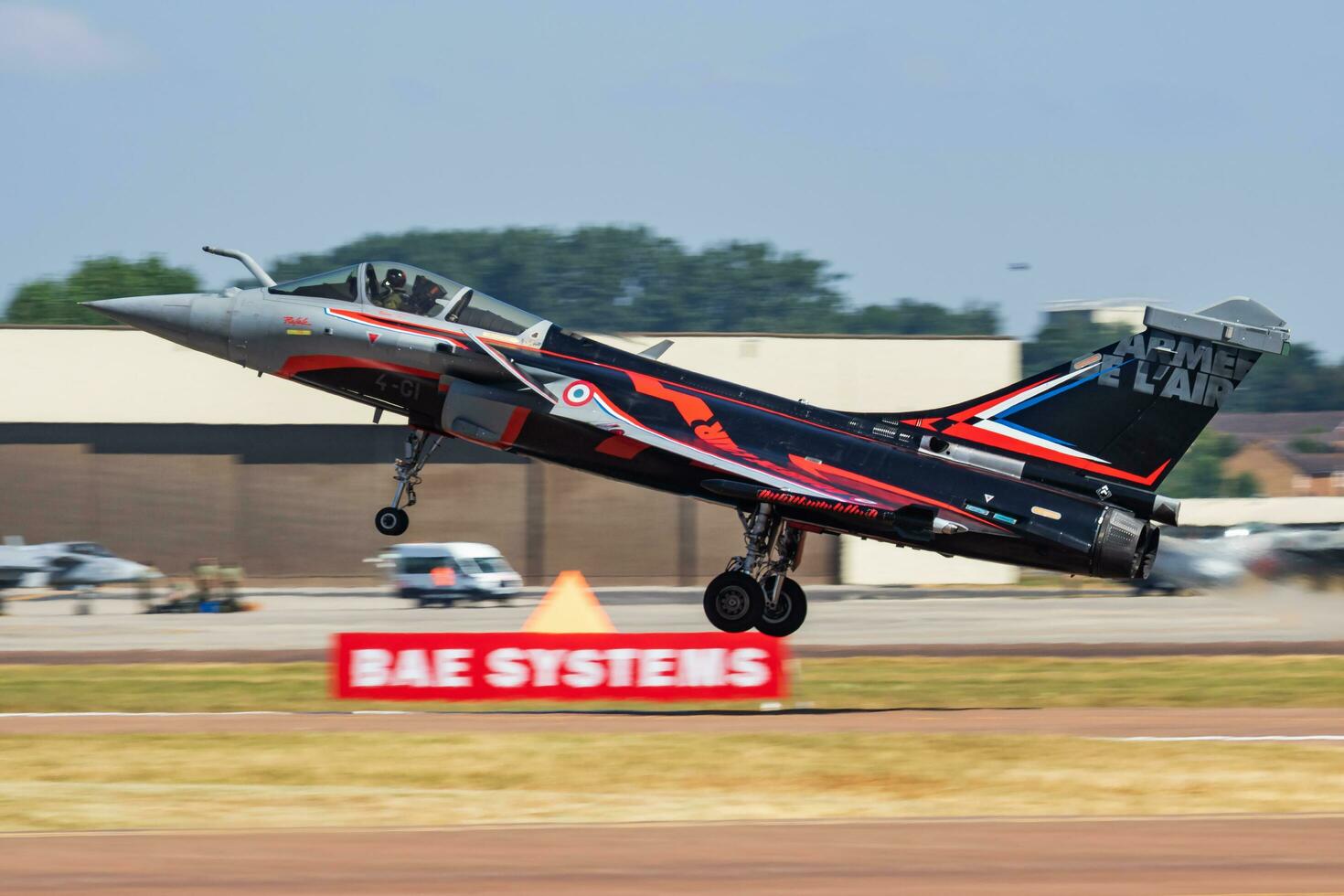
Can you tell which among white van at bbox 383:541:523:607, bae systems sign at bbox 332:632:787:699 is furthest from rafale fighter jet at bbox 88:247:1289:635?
white van at bbox 383:541:523:607

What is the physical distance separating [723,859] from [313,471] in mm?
45583

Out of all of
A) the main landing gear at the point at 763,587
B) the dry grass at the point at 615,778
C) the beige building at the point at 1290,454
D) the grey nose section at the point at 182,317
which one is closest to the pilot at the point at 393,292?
the grey nose section at the point at 182,317

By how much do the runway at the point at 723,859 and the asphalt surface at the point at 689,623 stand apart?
1438 centimetres

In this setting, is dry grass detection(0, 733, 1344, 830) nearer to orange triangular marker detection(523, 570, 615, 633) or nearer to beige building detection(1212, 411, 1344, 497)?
orange triangular marker detection(523, 570, 615, 633)

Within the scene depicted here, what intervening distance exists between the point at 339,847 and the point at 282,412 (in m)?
44.3

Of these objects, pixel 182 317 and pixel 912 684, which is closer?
pixel 182 317

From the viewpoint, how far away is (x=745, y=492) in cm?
2328

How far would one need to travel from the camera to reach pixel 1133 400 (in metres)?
23.6

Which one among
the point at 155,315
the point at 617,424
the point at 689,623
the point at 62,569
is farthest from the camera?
the point at 62,569

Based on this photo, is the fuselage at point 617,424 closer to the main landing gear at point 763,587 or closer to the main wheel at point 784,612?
the main landing gear at point 763,587

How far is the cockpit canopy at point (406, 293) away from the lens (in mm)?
23625

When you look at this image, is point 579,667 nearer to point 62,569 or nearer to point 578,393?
point 578,393

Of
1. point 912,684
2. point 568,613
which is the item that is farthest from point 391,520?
point 912,684

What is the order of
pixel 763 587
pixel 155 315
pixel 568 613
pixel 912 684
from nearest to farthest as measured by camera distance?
pixel 155 315 → pixel 763 587 → pixel 568 613 → pixel 912 684
